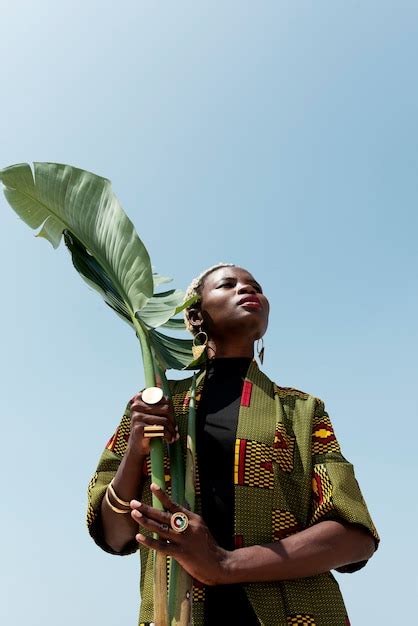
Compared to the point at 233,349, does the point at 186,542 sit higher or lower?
lower

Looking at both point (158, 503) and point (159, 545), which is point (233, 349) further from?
point (159, 545)

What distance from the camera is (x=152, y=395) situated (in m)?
2.39

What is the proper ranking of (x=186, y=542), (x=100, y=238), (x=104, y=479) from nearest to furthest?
(x=186, y=542) < (x=104, y=479) < (x=100, y=238)

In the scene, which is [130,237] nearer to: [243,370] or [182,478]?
[243,370]

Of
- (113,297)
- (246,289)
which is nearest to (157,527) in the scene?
(113,297)

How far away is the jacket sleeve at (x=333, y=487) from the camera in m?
2.31

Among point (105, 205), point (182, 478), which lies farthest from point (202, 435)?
point (105, 205)

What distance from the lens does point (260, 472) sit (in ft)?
8.05

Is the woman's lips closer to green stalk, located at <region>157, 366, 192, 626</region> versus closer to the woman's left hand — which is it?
green stalk, located at <region>157, 366, 192, 626</region>

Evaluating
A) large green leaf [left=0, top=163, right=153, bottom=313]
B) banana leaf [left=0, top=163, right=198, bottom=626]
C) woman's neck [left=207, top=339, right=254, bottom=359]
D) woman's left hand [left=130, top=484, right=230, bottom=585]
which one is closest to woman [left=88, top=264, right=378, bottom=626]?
woman's left hand [left=130, top=484, right=230, bottom=585]

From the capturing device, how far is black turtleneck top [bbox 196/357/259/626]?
227 cm

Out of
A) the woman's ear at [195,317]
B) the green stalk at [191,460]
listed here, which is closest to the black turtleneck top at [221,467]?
the green stalk at [191,460]

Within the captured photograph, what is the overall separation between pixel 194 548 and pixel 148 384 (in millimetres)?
643

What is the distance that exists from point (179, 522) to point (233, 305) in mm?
1102
